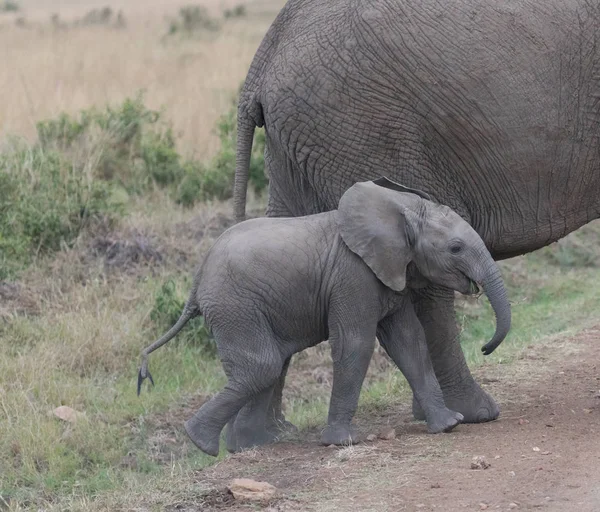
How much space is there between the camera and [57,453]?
652cm

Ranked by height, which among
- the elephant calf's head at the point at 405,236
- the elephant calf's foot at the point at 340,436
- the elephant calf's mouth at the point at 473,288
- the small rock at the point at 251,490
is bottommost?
the elephant calf's foot at the point at 340,436

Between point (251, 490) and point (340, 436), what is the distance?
87 cm

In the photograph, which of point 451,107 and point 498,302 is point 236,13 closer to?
point 451,107

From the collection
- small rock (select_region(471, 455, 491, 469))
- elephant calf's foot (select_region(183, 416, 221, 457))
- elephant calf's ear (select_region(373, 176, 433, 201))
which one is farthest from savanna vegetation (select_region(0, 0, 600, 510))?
elephant calf's ear (select_region(373, 176, 433, 201))

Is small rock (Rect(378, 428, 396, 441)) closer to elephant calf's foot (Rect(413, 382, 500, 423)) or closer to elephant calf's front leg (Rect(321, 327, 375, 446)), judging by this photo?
elephant calf's front leg (Rect(321, 327, 375, 446))

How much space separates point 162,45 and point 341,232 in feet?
54.5

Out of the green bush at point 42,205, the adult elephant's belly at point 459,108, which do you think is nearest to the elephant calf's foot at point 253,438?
the adult elephant's belly at point 459,108

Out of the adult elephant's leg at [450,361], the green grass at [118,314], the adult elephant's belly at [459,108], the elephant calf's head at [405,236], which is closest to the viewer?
the elephant calf's head at [405,236]

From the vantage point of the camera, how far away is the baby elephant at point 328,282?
5516 millimetres

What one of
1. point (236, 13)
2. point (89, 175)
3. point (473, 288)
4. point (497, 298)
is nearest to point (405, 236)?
point (473, 288)

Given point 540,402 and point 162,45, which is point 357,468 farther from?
point 162,45

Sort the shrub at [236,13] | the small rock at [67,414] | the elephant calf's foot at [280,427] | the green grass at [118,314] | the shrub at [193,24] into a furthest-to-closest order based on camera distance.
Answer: the shrub at [236,13] < the shrub at [193,24] < the small rock at [67,414] < the green grass at [118,314] < the elephant calf's foot at [280,427]

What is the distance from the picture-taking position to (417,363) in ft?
18.6

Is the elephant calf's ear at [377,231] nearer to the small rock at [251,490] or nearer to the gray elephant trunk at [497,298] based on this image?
the gray elephant trunk at [497,298]
